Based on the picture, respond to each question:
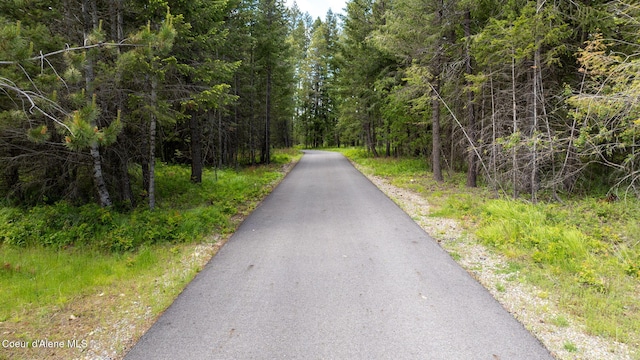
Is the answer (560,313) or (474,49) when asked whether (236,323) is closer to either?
(560,313)

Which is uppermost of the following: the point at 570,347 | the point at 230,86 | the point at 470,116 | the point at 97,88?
the point at 230,86

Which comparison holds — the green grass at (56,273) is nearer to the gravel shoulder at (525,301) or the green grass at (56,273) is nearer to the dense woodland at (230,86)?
the dense woodland at (230,86)

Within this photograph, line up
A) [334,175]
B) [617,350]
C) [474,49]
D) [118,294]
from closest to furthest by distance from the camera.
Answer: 1. [617,350]
2. [118,294]
3. [474,49]
4. [334,175]

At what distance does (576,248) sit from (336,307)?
161 inches

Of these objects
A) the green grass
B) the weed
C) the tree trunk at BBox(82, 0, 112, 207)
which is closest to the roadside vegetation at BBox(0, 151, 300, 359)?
the green grass

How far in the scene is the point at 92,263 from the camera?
523 centimetres

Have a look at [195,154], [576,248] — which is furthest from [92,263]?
[576,248]

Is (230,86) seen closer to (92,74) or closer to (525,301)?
(92,74)

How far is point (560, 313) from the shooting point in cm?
356

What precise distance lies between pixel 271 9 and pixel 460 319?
19.8 m

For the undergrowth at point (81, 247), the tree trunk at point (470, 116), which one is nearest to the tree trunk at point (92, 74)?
the undergrowth at point (81, 247)

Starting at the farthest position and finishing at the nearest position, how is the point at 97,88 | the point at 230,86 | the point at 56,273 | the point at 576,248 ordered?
1. the point at 230,86
2. the point at 97,88
3. the point at 576,248
4. the point at 56,273

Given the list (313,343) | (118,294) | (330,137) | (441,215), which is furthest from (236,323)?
(330,137)

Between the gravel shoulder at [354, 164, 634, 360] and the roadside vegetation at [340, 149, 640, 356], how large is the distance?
90mm
